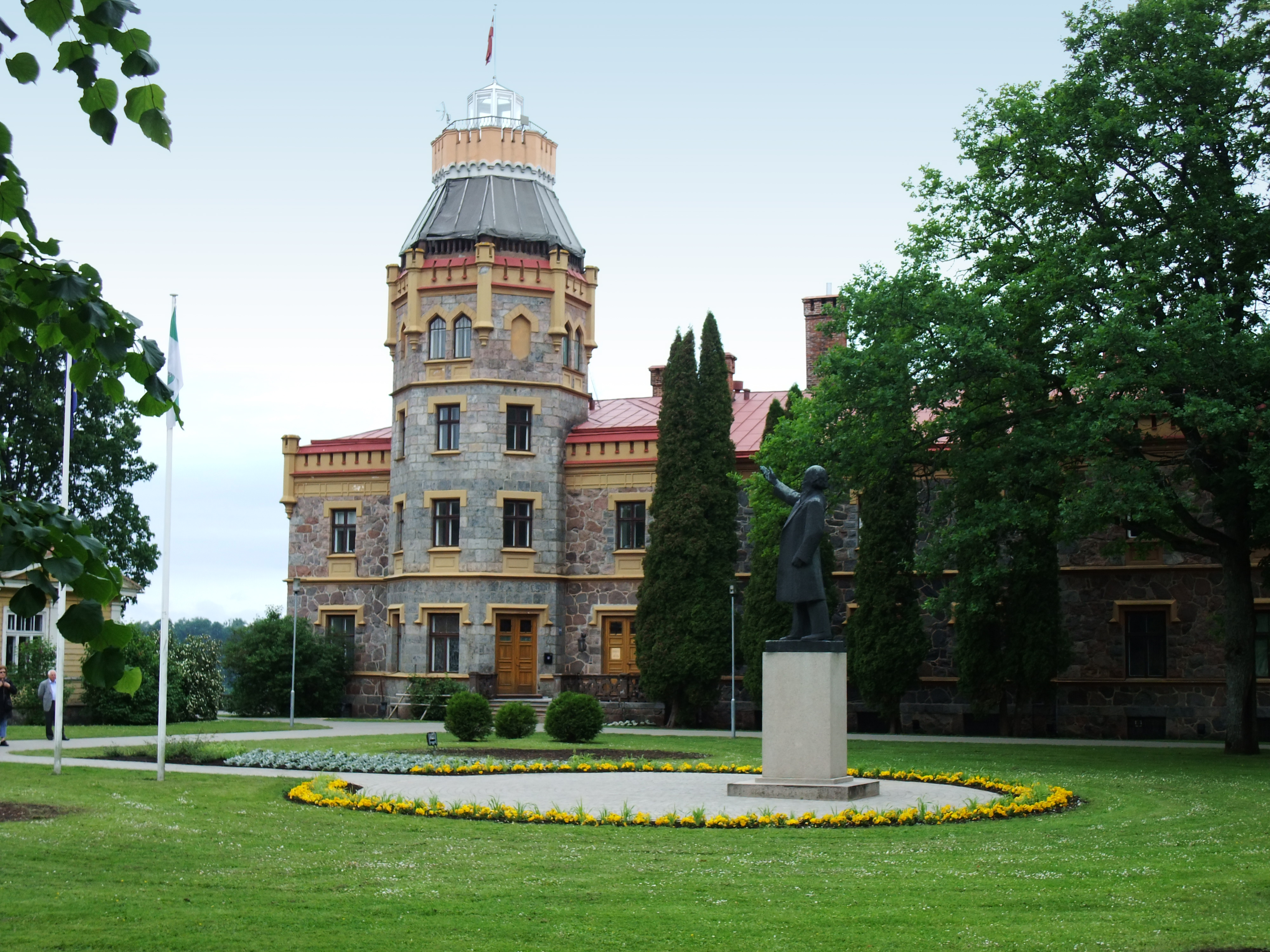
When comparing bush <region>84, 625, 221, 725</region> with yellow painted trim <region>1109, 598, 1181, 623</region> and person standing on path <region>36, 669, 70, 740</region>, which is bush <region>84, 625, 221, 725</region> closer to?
person standing on path <region>36, 669, 70, 740</region>

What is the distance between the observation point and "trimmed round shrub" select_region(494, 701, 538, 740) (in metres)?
26.9

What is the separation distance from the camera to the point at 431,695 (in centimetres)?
3641

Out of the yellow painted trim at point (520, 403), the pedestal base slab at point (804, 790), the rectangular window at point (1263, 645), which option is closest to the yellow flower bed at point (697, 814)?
the pedestal base slab at point (804, 790)

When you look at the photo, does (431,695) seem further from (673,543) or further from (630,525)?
(673,543)

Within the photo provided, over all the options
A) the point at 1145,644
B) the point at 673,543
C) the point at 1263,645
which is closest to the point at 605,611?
the point at 673,543

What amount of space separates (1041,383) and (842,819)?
12839 millimetres

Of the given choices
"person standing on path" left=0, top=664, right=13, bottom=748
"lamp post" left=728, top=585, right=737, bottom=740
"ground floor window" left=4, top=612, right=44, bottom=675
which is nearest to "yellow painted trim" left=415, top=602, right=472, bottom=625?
"lamp post" left=728, top=585, right=737, bottom=740

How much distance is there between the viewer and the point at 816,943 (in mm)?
8016

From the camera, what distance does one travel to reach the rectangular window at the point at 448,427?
127 feet

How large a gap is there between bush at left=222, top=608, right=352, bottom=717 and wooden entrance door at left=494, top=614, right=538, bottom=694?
4.84 m

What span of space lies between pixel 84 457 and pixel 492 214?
596 inches

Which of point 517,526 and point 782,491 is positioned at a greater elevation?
point 517,526

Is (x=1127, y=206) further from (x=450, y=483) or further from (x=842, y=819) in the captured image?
(x=450, y=483)

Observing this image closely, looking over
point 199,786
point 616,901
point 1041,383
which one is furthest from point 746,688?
point 616,901
